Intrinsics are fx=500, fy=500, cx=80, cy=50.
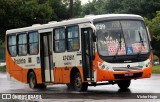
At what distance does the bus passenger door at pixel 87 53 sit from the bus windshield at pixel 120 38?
52 cm

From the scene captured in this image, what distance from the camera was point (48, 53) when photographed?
22016 millimetres

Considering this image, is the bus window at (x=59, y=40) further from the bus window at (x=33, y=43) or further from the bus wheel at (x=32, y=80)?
the bus wheel at (x=32, y=80)

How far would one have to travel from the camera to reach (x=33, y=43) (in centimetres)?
2322

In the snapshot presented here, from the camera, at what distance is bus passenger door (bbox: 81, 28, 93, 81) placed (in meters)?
18.6

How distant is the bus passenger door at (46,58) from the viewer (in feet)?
71.7

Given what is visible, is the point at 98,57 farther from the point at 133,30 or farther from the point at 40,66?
the point at 40,66

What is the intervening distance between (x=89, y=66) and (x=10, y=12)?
111ft

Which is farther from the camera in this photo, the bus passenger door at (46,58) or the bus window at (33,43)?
the bus window at (33,43)

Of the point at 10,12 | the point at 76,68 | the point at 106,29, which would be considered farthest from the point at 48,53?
the point at 10,12

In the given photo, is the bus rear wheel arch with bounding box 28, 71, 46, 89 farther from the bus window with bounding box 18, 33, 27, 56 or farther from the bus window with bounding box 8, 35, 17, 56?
the bus window with bounding box 8, 35, 17, 56

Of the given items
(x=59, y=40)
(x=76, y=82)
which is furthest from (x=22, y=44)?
(x=76, y=82)

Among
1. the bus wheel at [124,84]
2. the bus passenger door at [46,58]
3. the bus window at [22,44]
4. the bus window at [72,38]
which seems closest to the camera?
the bus window at [72,38]

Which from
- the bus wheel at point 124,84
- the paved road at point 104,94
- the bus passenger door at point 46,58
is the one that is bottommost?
the paved road at point 104,94

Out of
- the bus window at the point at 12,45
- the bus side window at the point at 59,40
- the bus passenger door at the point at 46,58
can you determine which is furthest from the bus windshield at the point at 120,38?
the bus window at the point at 12,45
